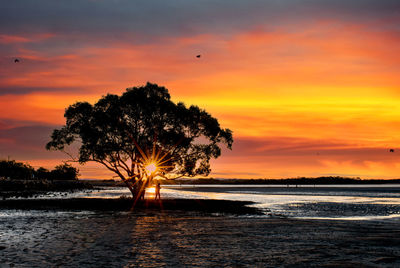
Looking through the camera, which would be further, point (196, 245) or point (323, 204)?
point (323, 204)

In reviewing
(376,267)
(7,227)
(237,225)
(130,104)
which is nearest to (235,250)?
(376,267)

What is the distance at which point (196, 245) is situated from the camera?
20.5 meters

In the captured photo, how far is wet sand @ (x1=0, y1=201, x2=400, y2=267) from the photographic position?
16.5m

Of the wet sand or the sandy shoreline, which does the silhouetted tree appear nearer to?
the sandy shoreline

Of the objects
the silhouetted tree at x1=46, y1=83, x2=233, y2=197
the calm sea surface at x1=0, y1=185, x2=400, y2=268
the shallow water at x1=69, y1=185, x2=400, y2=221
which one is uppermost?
the silhouetted tree at x1=46, y1=83, x2=233, y2=197

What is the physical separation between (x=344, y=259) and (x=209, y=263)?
585 centimetres

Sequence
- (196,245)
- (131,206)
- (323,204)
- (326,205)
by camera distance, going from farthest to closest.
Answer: (323,204) → (326,205) → (131,206) → (196,245)

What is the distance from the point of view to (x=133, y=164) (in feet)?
183

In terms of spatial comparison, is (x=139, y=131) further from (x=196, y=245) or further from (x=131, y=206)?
(x=196, y=245)

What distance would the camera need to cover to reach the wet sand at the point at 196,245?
54.0 ft

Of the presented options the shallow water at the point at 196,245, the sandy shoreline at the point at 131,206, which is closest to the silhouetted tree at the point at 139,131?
the sandy shoreline at the point at 131,206

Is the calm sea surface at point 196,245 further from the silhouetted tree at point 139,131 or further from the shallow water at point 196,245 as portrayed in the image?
the silhouetted tree at point 139,131

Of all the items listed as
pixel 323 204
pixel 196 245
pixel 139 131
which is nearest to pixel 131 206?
pixel 139 131

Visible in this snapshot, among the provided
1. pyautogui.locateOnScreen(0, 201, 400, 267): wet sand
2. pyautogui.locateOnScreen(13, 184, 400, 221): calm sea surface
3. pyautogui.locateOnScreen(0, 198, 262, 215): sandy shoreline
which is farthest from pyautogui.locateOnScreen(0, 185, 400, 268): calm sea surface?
pyautogui.locateOnScreen(0, 198, 262, 215): sandy shoreline
